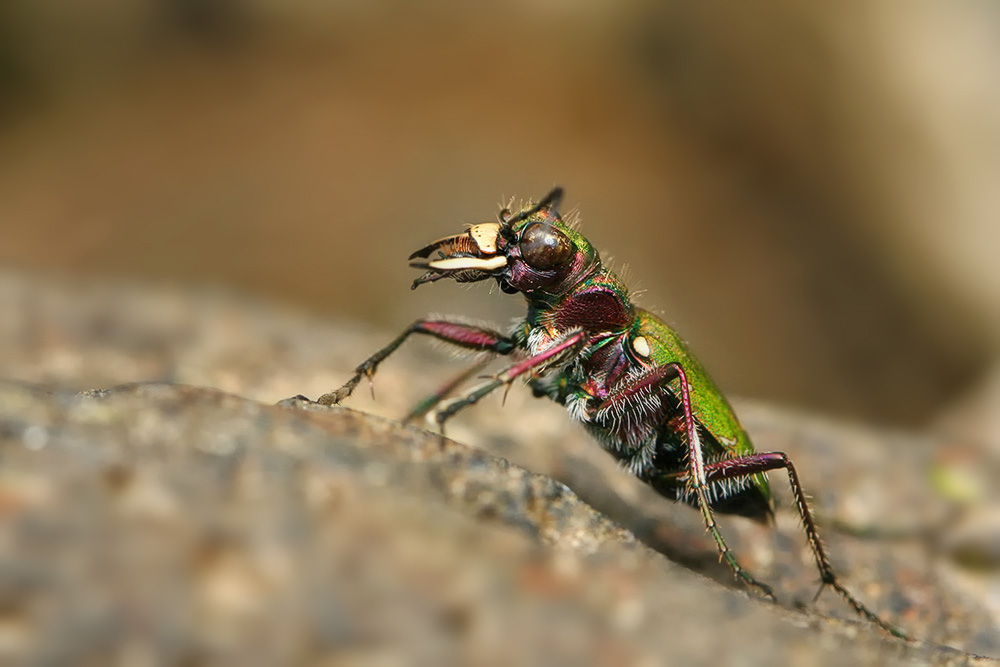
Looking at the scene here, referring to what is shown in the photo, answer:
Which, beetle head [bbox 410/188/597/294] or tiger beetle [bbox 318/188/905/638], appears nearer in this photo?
tiger beetle [bbox 318/188/905/638]

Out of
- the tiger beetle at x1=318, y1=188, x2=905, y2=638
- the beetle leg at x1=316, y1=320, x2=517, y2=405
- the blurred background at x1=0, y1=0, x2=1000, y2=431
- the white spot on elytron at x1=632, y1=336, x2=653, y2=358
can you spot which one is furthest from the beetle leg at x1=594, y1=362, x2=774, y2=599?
the blurred background at x1=0, y1=0, x2=1000, y2=431

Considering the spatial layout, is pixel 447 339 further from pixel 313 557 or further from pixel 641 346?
pixel 313 557

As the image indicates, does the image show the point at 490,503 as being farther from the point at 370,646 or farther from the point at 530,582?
the point at 370,646

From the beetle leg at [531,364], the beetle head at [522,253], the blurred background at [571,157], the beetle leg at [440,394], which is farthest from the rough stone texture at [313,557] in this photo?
the blurred background at [571,157]

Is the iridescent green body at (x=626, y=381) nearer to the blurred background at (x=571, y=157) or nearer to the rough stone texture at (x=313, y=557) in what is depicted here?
the rough stone texture at (x=313, y=557)

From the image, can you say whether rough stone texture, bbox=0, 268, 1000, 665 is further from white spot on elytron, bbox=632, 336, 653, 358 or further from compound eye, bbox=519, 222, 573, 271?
compound eye, bbox=519, 222, 573, 271

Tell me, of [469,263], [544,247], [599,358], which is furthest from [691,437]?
[469,263]

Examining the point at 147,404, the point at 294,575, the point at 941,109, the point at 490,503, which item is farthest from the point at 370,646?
the point at 941,109
